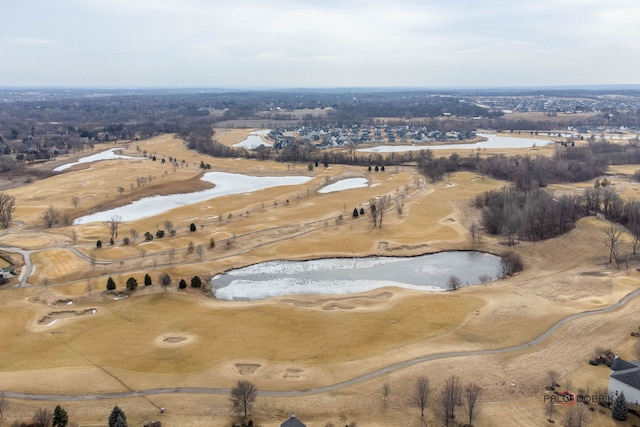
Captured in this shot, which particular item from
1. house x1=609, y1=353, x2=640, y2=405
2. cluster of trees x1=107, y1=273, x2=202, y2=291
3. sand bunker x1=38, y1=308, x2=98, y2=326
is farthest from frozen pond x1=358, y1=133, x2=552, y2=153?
house x1=609, y1=353, x2=640, y2=405

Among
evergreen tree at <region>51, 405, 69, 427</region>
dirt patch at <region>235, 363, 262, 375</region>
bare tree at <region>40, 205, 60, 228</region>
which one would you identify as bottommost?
dirt patch at <region>235, 363, 262, 375</region>

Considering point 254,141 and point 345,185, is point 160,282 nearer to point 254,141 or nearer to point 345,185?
point 345,185

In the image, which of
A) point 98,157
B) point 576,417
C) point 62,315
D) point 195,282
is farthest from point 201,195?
point 576,417

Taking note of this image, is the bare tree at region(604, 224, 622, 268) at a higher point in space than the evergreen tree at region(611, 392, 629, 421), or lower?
higher

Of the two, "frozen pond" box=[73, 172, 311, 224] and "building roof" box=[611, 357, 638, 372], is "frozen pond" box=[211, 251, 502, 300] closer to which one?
"building roof" box=[611, 357, 638, 372]

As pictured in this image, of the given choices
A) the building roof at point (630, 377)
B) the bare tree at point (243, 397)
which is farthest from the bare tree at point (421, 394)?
the building roof at point (630, 377)

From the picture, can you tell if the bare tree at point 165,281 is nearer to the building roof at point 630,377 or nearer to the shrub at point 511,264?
the shrub at point 511,264
